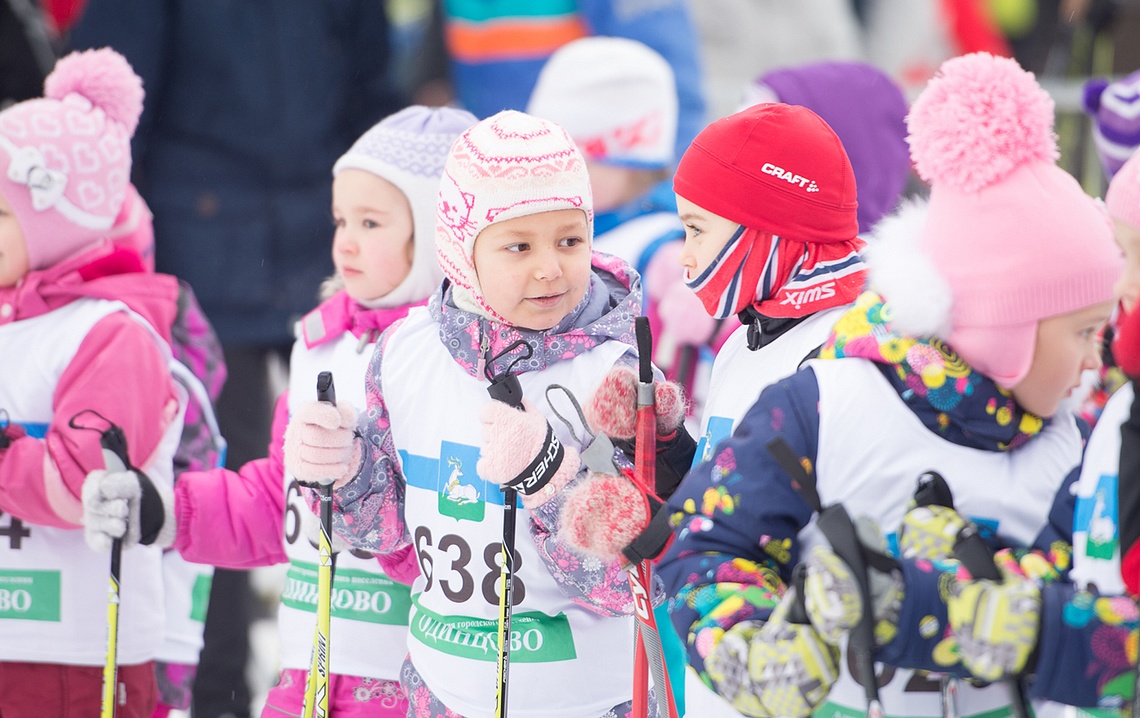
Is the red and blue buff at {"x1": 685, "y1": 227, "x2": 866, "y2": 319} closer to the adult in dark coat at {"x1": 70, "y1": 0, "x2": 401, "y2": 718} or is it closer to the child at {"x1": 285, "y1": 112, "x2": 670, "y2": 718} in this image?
the child at {"x1": 285, "y1": 112, "x2": 670, "y2": 718}

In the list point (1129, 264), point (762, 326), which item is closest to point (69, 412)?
point (762, 326)

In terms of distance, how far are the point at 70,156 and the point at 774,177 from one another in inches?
75.2

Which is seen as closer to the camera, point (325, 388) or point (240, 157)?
point (325, 388)

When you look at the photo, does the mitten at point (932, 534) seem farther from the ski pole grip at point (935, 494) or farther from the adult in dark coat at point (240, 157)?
the adult in dark coat at point (240, 157)

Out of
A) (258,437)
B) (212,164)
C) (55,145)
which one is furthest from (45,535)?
(212,164)

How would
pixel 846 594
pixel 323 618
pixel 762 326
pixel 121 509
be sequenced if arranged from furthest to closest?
pixel 121 509 → pixel 323 618 → pixel 762 326 → pixel 846 594

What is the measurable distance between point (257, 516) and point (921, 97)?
76.2 inches

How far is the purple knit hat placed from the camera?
4.27 meters

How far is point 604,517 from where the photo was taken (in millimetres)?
2531

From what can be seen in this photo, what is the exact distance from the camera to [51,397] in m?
3.50

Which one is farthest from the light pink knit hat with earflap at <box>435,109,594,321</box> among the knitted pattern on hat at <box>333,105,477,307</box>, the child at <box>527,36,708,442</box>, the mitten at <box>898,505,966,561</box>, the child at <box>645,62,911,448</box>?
the child at <box>527,36,708,442</box>

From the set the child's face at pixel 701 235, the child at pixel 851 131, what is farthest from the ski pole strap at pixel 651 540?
the child at pixel 851 131

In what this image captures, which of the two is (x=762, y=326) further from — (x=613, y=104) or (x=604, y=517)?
(x=613, y=104)

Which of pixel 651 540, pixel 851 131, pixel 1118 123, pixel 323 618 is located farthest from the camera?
pixel 1118 123
